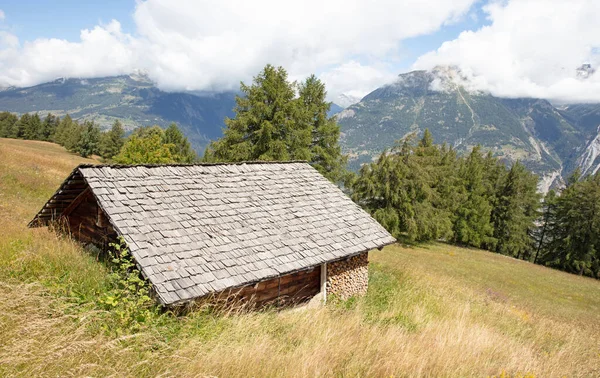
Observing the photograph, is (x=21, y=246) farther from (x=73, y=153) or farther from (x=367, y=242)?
(x=73, y=153)

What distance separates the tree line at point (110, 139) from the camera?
37006 millimetres

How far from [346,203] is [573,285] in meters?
31.5

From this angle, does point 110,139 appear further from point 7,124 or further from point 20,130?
point 7,124

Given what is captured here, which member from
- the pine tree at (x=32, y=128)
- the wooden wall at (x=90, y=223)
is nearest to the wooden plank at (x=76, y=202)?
the wooden wall at (x=90, y=223)

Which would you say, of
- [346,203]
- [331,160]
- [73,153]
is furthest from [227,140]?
[73,153]

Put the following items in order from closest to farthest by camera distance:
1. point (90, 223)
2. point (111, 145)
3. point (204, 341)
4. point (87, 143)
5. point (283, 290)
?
point (204, 341) → point (90, 223) → point (283, 290) → point (87, 143) → point (111, 145)

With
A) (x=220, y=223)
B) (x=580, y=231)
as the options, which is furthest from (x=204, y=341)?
(x=580, y=231)

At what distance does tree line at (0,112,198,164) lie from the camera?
37.0 m

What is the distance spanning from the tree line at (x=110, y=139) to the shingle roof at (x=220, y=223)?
87.1 feet

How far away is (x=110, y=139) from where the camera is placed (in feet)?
242

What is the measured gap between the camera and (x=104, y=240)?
8.75 m

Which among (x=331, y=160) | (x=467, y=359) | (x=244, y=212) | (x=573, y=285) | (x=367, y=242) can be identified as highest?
(x=331, y=160)

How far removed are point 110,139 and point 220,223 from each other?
251ft

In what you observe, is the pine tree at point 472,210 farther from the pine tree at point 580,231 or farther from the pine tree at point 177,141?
the pine tree at point 177,141
